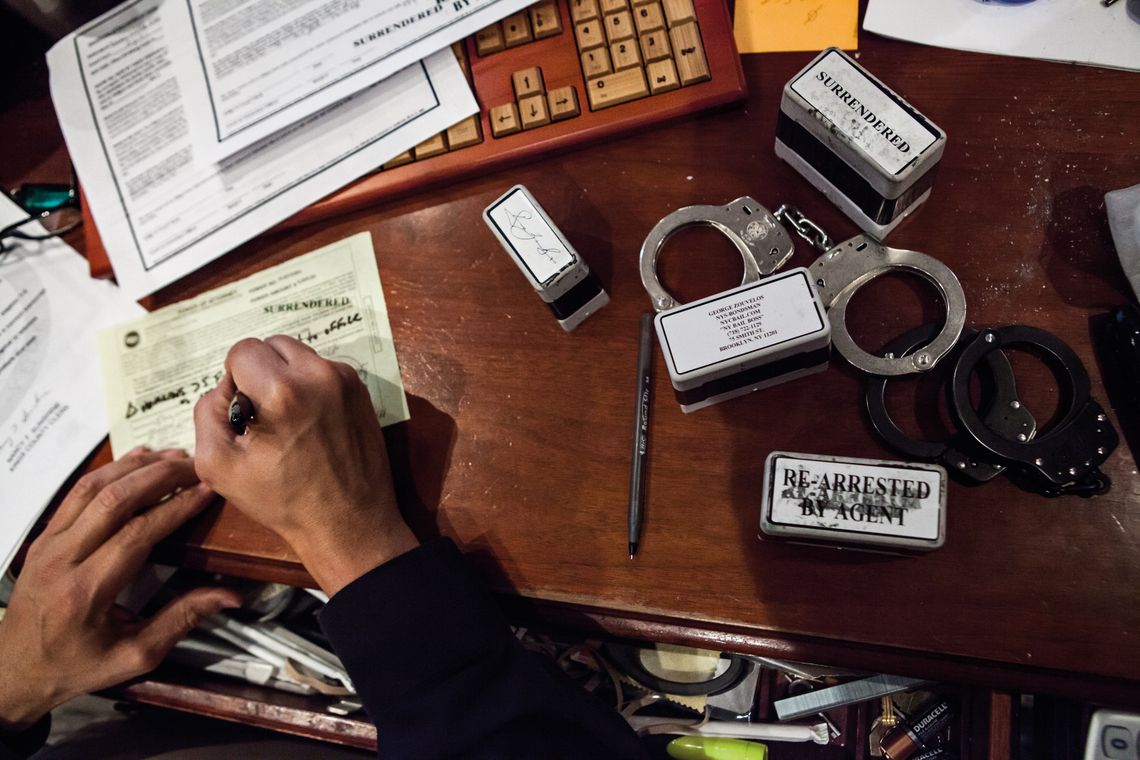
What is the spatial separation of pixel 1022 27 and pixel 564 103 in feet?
1.22

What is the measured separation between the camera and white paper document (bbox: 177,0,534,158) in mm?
686

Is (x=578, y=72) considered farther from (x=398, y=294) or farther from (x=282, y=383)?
(x=282, y=383)

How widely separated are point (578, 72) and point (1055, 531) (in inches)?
19.8

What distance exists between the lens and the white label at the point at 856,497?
50 centimetres

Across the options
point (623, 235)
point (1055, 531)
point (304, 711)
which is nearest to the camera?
point (1055, 531)

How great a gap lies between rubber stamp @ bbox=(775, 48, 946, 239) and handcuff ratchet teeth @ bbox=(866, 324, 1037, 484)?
101mm

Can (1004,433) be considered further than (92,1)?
No

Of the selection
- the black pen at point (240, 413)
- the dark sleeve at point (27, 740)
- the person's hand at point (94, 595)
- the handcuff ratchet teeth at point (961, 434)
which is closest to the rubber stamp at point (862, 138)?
the handcuff ratchet teeth at point (961, 434)

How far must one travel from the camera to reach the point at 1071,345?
0.55 meters

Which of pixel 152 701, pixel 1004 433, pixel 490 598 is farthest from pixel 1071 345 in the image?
pixel 152 701

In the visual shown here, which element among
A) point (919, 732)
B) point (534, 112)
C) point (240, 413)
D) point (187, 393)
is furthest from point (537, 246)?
point (919, 732)

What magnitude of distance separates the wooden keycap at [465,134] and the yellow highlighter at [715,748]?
0.62 meters

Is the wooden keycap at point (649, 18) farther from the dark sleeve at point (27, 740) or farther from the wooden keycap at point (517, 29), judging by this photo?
the dark sleeve at point (27, 740)

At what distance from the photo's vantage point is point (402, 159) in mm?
682
